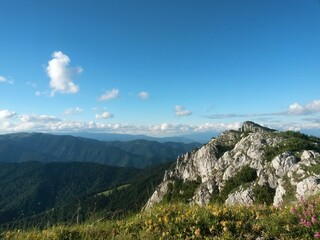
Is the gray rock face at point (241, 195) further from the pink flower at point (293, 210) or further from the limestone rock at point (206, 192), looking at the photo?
the pink flower at point (293, 210)

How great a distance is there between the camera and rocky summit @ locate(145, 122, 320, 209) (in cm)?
9006

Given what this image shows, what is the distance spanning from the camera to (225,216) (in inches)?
394

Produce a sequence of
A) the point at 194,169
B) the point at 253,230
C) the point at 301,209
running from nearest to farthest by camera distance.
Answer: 1. the point at 253,230
2. the point at 301,209
3. the point at 194,169

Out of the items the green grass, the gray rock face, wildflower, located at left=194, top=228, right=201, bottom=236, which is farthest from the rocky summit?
wildflower, located at left=194, top=228, right=201, bottom=236

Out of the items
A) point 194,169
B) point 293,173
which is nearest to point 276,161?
point 293,173

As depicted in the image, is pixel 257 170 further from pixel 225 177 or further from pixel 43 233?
pixel 43 233

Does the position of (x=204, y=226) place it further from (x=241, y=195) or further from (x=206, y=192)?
(x=206, y=192)

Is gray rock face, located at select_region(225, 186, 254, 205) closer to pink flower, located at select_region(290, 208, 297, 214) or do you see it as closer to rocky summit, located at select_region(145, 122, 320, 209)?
rocky summit, located at select_region(145, 122, 320, 209)

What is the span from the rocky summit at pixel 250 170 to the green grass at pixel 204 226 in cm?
5136

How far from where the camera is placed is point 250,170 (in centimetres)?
12594

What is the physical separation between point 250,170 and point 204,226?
4819 inches

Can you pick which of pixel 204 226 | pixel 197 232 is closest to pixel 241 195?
pixel 204 226

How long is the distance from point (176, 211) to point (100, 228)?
101 inches

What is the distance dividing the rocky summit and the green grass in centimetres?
5136
